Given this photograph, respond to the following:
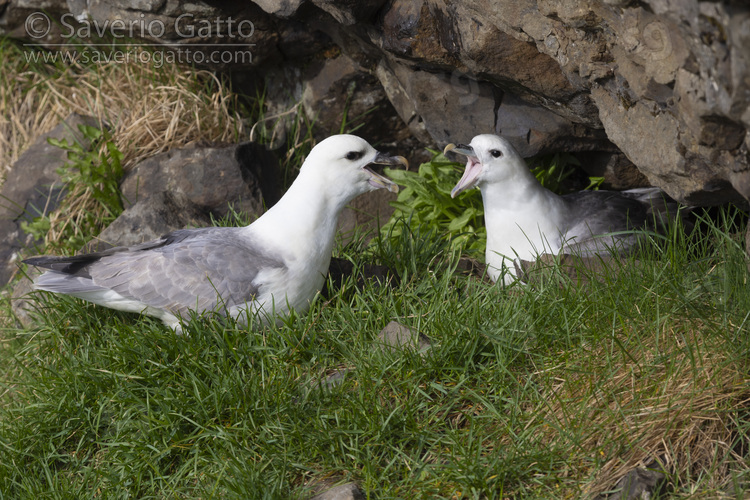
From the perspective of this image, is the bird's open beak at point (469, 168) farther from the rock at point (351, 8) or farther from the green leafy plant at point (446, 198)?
the rock at point (351, 8)

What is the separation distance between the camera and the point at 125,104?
5160 millimetres

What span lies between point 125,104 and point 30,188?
0.86m

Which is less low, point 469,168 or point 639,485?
point 469,168

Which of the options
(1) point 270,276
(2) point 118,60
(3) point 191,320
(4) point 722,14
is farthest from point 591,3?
(2) point 118,60

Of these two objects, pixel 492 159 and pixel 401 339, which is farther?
pixel 492 159

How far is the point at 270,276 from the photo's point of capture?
3309 mm

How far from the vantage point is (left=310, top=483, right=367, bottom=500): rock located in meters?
2.49

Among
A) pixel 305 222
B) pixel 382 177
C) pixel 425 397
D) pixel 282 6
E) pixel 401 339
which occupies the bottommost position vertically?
pixel 425 397

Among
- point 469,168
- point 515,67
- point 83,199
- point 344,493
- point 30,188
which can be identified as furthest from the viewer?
point 30,188

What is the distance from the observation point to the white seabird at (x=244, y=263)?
3.32 metres

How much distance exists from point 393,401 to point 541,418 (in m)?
0.57

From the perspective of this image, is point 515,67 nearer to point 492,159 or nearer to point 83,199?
point 492,159

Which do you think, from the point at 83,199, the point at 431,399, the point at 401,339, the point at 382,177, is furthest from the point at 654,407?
the point at 83,199

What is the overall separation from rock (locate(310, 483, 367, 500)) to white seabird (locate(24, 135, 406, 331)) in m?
0.93
